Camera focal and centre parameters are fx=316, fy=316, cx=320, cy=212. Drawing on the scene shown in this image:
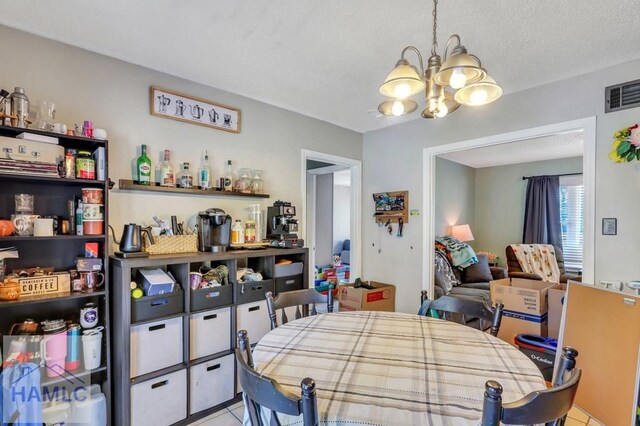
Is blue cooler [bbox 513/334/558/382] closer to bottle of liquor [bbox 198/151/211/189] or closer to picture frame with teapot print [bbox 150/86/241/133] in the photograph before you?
bottle of liquor [bbox 198/151/211/189]

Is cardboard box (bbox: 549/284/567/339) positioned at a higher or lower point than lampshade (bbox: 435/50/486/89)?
lower

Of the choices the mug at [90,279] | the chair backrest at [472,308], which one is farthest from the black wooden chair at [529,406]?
the mug at [90,279]

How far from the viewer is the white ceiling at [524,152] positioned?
4332 millimetres

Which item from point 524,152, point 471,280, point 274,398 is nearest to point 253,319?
point 274,398

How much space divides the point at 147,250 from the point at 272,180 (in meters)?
1.34

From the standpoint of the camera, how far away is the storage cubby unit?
73.8 inches

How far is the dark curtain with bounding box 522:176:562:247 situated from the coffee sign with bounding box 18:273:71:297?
6403mm

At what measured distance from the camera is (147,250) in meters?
2.14

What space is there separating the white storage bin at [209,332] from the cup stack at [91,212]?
808 millimetres

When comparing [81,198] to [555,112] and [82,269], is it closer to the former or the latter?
[82,269]

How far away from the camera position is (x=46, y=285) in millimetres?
1793

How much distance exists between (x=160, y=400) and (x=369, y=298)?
199 centimetres

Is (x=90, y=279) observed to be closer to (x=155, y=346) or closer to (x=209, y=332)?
(x=155, y=346)

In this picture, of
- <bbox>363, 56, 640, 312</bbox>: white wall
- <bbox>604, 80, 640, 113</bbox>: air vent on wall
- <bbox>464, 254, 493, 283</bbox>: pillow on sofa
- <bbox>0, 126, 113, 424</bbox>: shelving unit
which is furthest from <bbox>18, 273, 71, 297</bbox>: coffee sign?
<bbox>464, 254, 493, 283</bbox>: pillow on sofa
